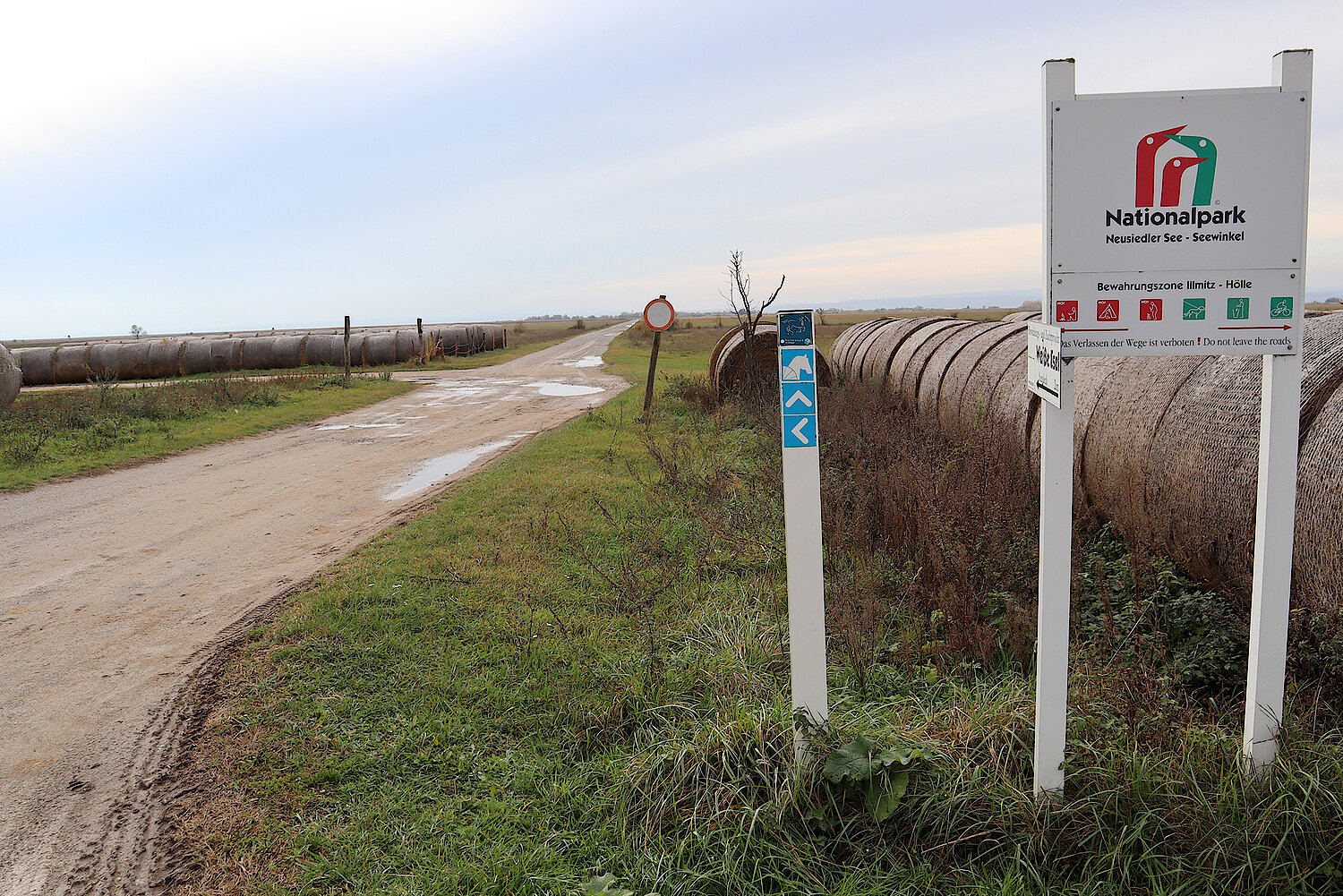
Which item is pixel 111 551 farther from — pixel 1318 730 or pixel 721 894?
pixel 1318 730

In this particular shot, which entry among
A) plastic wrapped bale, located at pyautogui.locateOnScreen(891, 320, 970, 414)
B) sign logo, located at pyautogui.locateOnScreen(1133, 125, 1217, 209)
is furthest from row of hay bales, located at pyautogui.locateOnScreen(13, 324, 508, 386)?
sign logo, located at pyautogui.locateOnScreen(1133, 125, 1217, 209)

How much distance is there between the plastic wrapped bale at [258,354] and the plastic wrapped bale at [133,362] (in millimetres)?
3638

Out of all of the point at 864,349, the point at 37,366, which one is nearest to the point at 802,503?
the point at 864,349

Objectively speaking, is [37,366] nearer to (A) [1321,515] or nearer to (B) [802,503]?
(B) [802,503]

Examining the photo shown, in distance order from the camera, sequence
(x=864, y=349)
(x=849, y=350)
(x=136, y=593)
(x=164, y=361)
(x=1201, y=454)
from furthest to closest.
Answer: (x=164, y=361) → (x=849, y=350) → (x=864, y=349) → (x=136, y=593) → (x=1201, y=454)

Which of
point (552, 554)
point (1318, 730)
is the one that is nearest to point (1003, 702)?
point (1318, 730)

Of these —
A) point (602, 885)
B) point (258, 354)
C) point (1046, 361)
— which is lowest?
point (602, 885)

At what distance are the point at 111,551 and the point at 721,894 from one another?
7.25m

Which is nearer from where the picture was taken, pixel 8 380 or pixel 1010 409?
pixel 1010 409

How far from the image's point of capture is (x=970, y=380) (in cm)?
971

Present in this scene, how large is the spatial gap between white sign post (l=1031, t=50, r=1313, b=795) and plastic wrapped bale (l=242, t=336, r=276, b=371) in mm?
37387

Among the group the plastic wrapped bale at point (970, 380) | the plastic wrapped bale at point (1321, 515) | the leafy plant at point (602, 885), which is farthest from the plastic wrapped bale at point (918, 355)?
the leafy plant at point (602, 885)

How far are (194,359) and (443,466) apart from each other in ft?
93.2

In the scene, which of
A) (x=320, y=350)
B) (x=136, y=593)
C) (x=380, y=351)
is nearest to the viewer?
(x=136, y=593)
